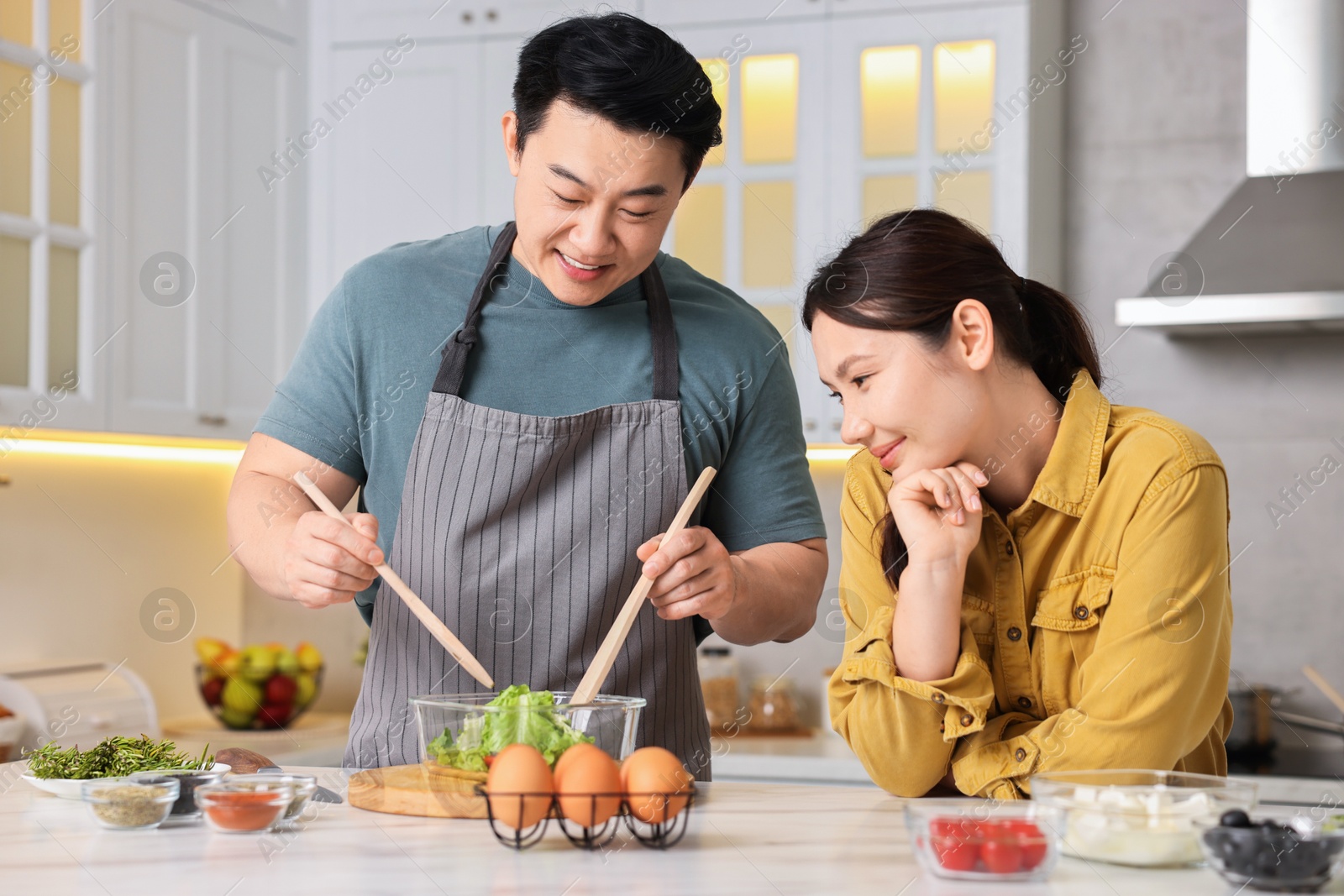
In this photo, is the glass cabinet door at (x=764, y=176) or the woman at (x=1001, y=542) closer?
the woman at (x=1001, y=542)

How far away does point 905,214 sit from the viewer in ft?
4.46

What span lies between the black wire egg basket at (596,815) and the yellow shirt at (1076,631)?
0.36 meters

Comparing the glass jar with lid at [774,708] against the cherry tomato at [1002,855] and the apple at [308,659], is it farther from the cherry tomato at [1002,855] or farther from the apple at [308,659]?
the cherry tomato at [1002,855]

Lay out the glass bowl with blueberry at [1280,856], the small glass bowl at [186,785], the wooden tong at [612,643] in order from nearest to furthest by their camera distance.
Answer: the glass bowl with blueberry at [1280,856] → the small glass bowl at [186,785] → the wooden tong at [612,643]

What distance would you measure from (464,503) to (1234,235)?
6.50 feet

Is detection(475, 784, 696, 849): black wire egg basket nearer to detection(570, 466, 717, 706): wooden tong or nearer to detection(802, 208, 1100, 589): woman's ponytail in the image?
detection(570, 466, 717, 706): wooden tong

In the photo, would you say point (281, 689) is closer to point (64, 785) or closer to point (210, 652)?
point (210, 652)

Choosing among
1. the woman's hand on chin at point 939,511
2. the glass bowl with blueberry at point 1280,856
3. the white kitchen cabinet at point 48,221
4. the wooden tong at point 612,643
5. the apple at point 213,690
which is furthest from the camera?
the apple at point 213,690

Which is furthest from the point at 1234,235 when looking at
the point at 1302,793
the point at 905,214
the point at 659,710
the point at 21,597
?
the point at 21,597

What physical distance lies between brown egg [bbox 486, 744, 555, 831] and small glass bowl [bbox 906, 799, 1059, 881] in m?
0.27

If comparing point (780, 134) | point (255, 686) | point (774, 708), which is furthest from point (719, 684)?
point (780, 134)

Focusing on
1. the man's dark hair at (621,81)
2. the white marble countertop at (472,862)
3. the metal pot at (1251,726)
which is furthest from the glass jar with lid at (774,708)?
the white marble countertop at (472,862)

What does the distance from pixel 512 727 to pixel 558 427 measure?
49 cm

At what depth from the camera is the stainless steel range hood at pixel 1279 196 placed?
2.62 metres
